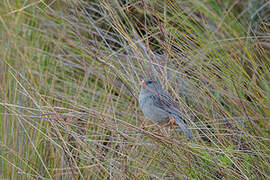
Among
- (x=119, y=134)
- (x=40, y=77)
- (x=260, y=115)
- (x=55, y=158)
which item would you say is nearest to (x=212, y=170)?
(x=260, y=115)

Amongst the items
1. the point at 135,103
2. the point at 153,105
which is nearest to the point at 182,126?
the point at 153,105

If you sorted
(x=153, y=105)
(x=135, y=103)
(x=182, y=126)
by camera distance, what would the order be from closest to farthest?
(x=182, y=126)
(x=153, y=105)
(x=135, y=103)

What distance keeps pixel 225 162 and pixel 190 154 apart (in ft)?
0.66

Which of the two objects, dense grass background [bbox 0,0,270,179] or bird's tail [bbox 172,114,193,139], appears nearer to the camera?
dense grass background [bbox 0,0,270,179]

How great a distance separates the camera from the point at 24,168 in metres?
2.46

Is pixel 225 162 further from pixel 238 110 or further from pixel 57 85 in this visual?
pixel 57 85

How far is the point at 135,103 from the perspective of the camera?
2.83m

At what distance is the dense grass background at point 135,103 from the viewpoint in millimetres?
2113

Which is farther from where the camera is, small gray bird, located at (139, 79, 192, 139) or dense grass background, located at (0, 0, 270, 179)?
small gray bird, located at (139, 79, 192, 139)

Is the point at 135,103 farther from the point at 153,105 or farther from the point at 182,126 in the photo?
the point at 182,126

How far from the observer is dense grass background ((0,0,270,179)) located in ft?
6.93

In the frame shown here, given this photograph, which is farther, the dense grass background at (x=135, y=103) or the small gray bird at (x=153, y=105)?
the small gray bird at (x=153, y=105)

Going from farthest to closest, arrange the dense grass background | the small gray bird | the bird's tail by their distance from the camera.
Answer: the small gray bird
the bird's tail
the dense grass background

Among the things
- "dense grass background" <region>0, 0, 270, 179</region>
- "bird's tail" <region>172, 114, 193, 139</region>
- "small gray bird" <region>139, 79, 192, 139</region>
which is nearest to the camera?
"dense grass background" <region>0, 0, 270, 179</region>
